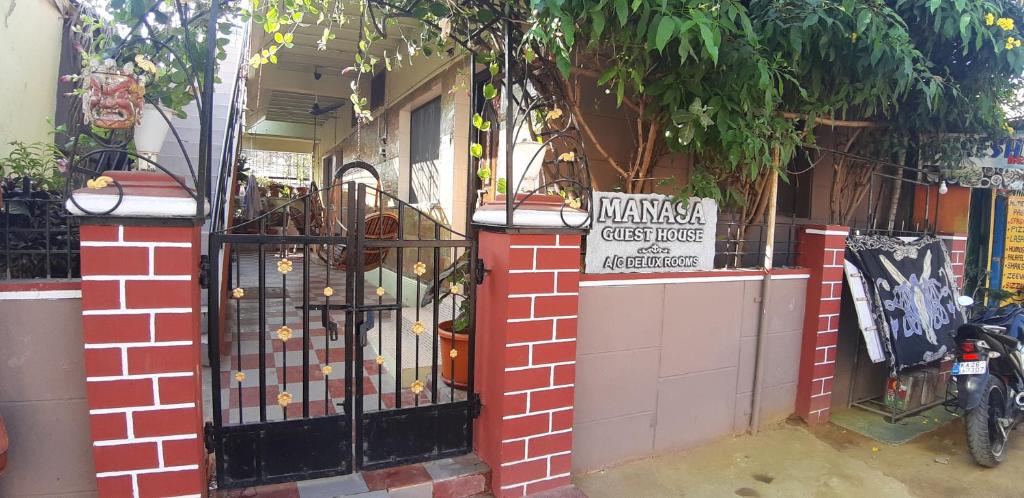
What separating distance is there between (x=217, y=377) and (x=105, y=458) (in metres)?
0.48

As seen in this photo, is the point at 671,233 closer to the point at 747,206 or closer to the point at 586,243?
the point at 586,243

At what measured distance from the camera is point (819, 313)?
14.2 feet

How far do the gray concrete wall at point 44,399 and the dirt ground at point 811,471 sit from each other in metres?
2.49

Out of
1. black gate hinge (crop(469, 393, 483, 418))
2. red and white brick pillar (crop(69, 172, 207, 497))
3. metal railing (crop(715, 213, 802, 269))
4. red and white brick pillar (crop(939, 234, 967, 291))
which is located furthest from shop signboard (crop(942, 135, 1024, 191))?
red and white brick pillar (crop(69, 172, 207, 497))

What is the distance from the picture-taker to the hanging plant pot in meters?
2.15

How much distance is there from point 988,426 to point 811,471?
135 centimetres

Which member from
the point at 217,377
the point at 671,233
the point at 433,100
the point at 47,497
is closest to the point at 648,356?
the point at 671,233

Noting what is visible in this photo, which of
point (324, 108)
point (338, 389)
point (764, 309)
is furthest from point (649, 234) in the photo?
point (324, 108)

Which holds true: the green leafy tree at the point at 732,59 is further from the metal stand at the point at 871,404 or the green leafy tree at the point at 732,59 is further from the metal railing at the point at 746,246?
the metal stand at the point at 871,404

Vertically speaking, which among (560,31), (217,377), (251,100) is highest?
(251,100)

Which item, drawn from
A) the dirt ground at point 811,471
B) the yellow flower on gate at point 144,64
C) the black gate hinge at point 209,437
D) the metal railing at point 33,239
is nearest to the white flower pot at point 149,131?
the yellow flower on gate at point 144,64

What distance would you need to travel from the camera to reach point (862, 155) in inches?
196

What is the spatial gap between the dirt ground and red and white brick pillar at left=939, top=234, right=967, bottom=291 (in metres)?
1.68

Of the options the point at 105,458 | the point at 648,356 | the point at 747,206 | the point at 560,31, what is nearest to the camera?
the point at 105,458
